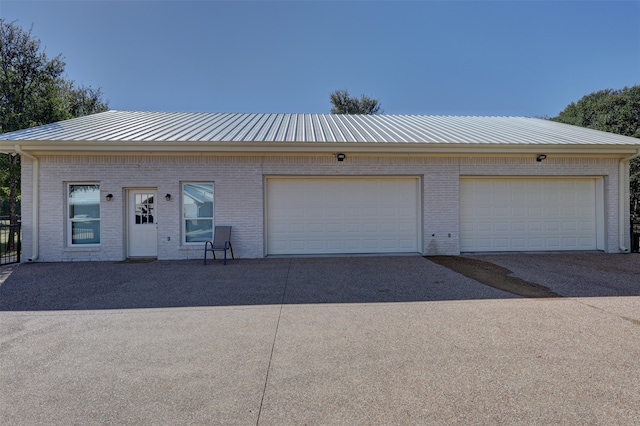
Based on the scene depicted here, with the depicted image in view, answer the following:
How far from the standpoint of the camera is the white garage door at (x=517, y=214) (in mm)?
9898

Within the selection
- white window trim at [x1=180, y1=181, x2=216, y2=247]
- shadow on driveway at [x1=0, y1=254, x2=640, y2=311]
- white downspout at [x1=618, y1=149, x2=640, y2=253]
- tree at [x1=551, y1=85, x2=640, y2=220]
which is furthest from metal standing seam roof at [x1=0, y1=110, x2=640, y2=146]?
tree at [x1=551, y1=85, x2=640, y2=220]

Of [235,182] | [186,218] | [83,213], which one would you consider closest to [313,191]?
[235,182]

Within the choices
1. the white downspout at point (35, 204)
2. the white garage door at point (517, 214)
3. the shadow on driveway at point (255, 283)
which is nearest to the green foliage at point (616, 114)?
the white garage door at point (517, 214)

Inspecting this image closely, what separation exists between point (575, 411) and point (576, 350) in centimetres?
128

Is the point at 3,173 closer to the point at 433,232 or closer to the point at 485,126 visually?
Result: the point at 433,232

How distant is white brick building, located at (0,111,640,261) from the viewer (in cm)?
892

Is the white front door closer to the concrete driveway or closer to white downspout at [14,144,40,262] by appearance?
white downspout at [14,144,40,262]

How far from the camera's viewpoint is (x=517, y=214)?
391 inches

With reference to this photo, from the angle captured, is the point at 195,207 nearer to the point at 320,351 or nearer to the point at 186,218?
the point at 186,218

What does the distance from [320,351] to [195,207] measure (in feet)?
22.7

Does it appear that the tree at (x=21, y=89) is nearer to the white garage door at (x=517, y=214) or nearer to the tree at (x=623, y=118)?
the white garage door at (x=517, y=214)

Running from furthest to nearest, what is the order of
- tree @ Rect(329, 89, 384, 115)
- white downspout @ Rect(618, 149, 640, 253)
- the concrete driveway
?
tree @ Rect(329, 89, 384, 115), white downspout @ Rect(618, 149, 640, 253), the concrete driveway

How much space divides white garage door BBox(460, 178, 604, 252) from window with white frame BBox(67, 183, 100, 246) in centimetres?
1036

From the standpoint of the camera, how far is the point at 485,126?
492 inches
